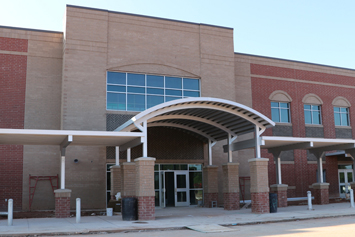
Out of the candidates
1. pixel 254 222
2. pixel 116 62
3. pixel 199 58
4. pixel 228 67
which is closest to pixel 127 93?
pixel 116 62

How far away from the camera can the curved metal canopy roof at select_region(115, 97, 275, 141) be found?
54.6 feet

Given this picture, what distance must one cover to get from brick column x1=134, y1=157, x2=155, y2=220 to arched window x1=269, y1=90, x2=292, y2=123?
13.5 meters

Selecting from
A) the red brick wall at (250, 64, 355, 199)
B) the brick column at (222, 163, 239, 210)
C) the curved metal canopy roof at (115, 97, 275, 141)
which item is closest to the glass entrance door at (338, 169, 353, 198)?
the red brick wall at (250, 64, 355, 199)

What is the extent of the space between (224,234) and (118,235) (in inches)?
131

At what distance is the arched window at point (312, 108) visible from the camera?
28094 mm

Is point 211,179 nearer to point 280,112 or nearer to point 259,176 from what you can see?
point 259,176

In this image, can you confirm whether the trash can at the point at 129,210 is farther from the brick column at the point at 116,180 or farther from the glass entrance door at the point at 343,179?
the glass entrance door at the point at 343,179

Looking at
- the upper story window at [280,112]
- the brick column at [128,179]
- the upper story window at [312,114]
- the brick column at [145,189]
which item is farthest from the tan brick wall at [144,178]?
the upper story window at [312,114]

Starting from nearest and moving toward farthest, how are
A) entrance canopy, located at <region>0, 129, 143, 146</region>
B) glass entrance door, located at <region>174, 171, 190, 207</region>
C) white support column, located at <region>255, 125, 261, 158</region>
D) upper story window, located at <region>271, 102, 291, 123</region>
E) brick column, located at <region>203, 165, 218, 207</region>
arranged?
entrance canopy, located at <region>0, 129, 143, 146</region> → white support column, located at <region>255, 125, 261, 158</region> → brick column, located at <region>203, 165, 218, 207</region> → glass entrance door, located at <region>174, 171, 190, 207</region> → upper story window, located at <region>271, 102, 291, 123</region>

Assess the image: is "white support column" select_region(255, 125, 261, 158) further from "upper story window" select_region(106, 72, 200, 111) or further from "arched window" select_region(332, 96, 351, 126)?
"arched window" select_region(332, 96, 351, 126)

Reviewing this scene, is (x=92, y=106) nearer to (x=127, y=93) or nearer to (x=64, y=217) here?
(x=127, y=93)

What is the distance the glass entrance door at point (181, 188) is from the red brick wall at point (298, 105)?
A: 6023 millimetres

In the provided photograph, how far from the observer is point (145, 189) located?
15852 mm

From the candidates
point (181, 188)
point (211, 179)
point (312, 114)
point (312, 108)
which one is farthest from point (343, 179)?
point (181, 188)
